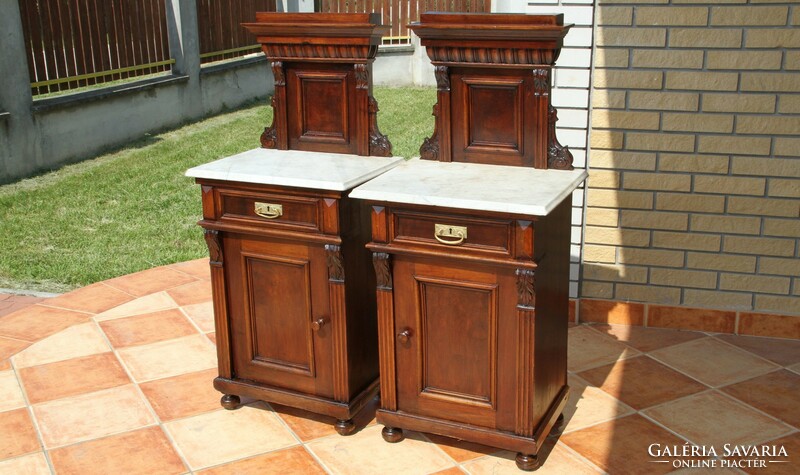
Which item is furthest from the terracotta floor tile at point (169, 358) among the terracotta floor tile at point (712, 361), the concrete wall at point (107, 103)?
the concrete wall at point (107, 103)

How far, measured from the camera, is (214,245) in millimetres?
3443

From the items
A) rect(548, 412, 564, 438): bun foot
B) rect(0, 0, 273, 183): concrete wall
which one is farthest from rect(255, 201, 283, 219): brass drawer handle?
rect(0, 0, 273, 183): concrete wall

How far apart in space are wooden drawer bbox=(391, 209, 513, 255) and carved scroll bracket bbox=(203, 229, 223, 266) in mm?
750

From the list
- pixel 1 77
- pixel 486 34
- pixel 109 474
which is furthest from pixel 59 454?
pixel 1 77

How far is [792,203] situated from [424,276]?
2007mm

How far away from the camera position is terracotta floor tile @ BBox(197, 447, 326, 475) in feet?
10.5

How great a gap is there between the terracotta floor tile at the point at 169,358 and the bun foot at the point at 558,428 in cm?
156

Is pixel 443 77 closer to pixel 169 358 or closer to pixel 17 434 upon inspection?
pixel 169 358

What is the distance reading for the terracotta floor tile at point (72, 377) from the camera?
150 inches

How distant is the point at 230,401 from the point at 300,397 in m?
0.36

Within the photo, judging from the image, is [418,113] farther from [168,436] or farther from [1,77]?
[168,436]

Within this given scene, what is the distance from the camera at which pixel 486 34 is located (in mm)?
3197

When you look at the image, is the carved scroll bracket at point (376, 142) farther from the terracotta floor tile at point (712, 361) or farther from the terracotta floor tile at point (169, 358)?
the terracotta floor tile at point (712, 361)

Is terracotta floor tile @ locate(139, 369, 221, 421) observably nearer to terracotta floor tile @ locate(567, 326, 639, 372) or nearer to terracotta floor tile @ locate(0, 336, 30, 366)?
terracotta floor tile @ locate(0, 336, 30, 366)
